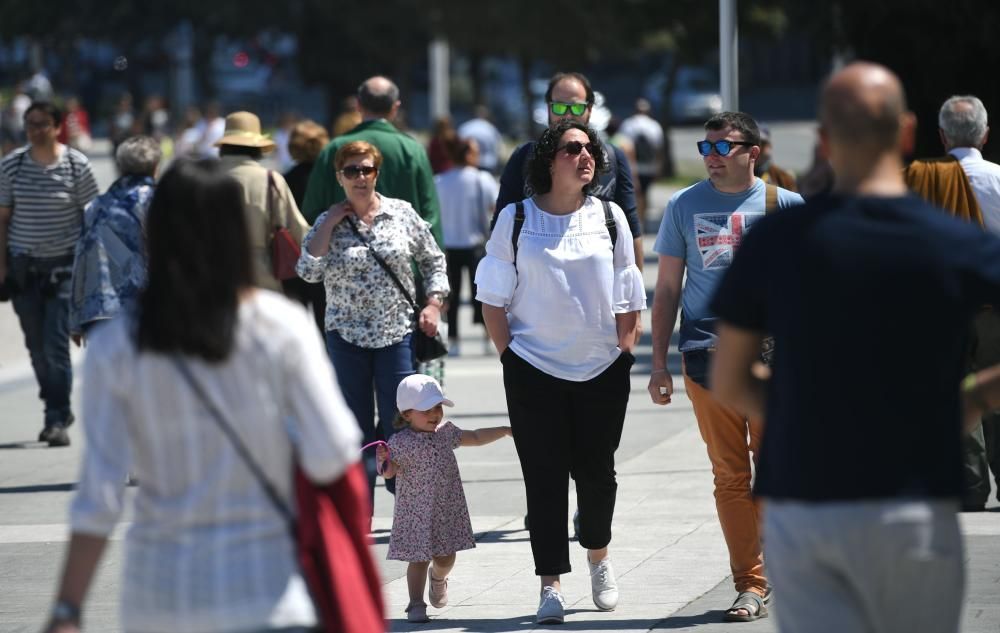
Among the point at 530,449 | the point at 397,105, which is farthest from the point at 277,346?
the point at 397,105

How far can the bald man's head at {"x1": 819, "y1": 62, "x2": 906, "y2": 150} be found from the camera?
3475 mm

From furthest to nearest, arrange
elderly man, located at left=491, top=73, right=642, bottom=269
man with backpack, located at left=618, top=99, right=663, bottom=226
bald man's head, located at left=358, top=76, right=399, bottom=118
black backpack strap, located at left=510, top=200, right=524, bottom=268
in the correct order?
man with backpack, located at left=618, top=99, right=663, bottom=226 → bald man's head, located at left=358, top=76, right=399, bottom=118 → elderly man, located at left=491, top=73, right=642, bottom=269 → black backpack strap, located at left=510, top=200, right=524, bottom=268

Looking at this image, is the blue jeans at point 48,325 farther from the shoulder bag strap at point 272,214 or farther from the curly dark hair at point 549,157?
the curly dark hair at point 549,157

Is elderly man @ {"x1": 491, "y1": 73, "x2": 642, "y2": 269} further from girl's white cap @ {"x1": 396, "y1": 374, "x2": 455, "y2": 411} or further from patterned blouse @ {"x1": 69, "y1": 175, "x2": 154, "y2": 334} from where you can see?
patterned blouse @ {"x1": 69, "y1": 175, "x2": 154, "y2": 334}

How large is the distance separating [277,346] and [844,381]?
3.61 ft

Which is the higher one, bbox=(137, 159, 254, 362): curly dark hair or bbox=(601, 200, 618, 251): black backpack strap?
bbox=(137, 159, 254, 362): curly dark hair

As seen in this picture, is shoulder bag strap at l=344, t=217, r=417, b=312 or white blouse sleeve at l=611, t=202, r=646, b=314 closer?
white blouse sleeve at l=611, t=202, r=646, b=314

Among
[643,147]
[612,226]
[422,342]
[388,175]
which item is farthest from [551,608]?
[643,147]

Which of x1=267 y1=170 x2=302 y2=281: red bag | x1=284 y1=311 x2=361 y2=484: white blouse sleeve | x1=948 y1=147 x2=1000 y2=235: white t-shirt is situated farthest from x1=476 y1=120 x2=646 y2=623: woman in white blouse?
x1=284 y1=311 x2=361 y2=484: white blouse sleeve

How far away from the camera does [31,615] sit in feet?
22.5

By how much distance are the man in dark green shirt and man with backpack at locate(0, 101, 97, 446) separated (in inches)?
88.5

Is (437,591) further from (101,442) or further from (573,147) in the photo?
(101,442)

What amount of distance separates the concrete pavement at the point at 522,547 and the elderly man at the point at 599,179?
1308 millimetres

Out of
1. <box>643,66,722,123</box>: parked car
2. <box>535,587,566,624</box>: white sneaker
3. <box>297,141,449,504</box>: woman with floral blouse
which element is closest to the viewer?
<box>535,587,566,624</box>: white sneaker
